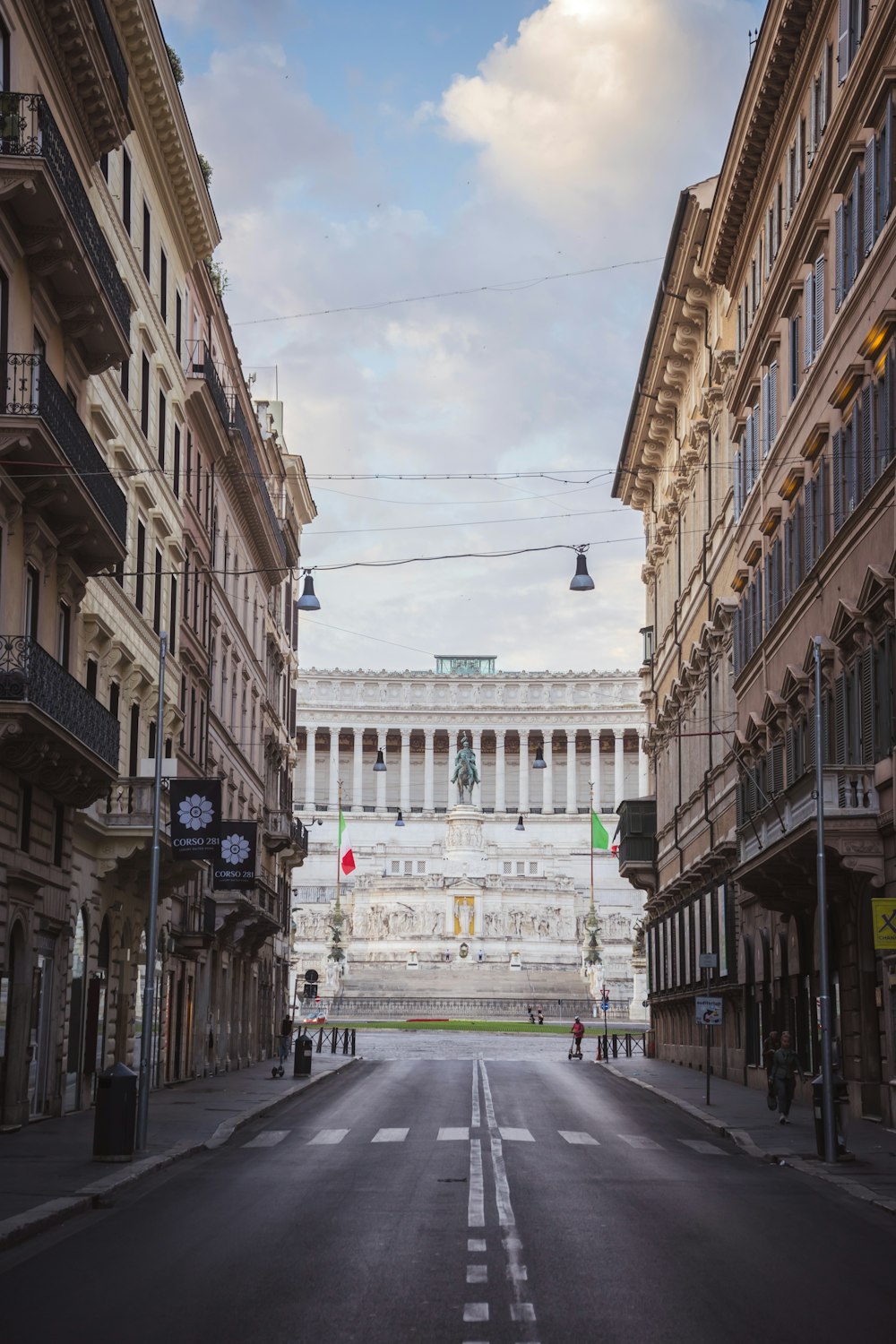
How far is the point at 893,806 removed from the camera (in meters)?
30.8

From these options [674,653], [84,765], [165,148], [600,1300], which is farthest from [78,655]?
[674,653]

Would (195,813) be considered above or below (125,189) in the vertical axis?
below

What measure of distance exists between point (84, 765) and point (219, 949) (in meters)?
28.9

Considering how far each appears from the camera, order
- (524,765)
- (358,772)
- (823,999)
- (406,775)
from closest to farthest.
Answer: (823,999)
(358,772)
(524,765)
(406,775)

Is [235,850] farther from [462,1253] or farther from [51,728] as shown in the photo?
[462,1253]

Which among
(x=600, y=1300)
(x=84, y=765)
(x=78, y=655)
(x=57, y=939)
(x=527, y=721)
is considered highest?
(x=527, y=721)

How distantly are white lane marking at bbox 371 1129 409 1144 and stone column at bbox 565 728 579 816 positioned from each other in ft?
490

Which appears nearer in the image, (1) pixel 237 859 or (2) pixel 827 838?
(2) pixel 827 838

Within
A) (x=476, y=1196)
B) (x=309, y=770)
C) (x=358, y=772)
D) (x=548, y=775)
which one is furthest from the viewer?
(x=548, y=775)

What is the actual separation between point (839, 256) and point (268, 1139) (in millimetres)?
20108

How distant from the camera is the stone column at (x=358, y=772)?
181m

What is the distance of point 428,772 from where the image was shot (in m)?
184

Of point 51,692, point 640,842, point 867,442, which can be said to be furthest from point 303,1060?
point 867,442

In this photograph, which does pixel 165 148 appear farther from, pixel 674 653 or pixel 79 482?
pixel 674 653
